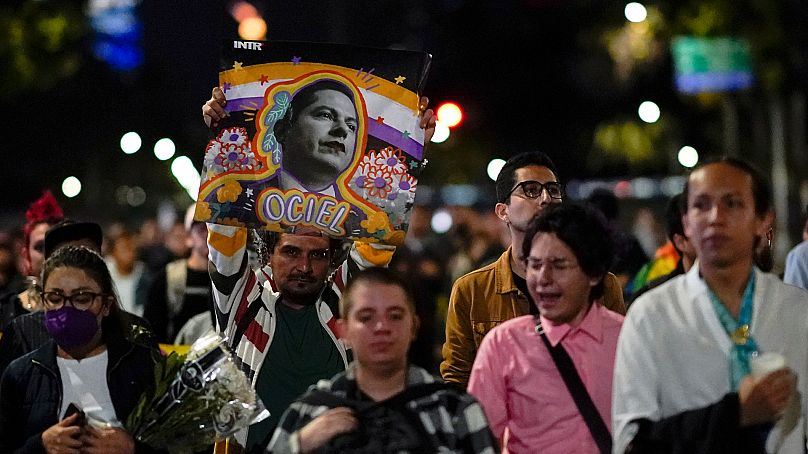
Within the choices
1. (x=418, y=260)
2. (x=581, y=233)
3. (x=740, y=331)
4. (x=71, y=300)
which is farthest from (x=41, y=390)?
(x=418, y=260)

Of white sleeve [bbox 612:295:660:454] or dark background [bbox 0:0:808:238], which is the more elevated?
dark background [bbox 0:0:808:238]

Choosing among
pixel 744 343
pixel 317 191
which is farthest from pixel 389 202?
pixel 744 343

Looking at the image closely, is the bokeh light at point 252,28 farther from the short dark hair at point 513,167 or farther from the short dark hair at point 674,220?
the short dark hair at point 513,167

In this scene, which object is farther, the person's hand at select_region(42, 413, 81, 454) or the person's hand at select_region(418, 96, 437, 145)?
the person's hand at select_region(418, 96, 437, 145)

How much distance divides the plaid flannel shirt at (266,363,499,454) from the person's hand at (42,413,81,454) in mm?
1053

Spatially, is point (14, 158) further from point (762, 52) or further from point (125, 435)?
point (125, 435)

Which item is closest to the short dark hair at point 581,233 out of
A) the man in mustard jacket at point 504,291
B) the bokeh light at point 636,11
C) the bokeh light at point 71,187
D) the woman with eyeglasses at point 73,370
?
the man in mustard jacket at point 504,291

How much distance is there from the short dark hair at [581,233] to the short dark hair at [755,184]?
1.39 ft

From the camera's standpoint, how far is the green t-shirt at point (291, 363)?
7.18 metres

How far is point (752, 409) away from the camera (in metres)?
5.09

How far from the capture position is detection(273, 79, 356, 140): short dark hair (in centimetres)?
715

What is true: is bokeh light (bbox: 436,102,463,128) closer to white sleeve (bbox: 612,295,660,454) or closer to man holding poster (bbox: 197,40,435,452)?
man holding poster (bbox: 197,40,435,452)

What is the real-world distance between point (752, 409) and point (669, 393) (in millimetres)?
369

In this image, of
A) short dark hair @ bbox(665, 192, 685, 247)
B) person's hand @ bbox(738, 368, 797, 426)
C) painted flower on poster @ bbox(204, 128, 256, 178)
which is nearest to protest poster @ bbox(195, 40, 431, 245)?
painted flower on poster @ bbox(204, 128, 256, 178)
